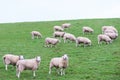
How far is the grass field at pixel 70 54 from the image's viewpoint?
2584 centimetres

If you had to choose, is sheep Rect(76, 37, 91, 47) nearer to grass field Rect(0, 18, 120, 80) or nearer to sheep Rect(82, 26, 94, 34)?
grass field Rect(0, 18, 120, 80)

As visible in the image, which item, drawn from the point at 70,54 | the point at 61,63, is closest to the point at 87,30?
the point at 70,54

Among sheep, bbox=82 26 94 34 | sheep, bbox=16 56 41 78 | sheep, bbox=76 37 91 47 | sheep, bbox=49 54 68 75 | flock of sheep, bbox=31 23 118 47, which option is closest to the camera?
sheep, bbox=16 56 41 78

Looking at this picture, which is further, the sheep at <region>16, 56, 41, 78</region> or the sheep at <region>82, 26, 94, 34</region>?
the sheep at <region>82, 26, 94, 34</region>

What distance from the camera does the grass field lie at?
84.8ft

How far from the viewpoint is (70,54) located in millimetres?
34000

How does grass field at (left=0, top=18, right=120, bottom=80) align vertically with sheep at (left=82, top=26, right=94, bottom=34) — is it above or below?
below

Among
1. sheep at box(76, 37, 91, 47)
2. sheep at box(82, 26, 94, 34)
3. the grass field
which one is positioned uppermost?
sheep at box(82, 26, 94, 34)

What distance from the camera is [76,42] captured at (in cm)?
3778

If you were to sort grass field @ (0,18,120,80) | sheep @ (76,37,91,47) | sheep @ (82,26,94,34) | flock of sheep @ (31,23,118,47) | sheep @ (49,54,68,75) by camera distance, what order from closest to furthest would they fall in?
sheep @ (49,54,68,75)
grass field @ (0,18,120,80)
sheep @ (76,37,91,47)
flock of sheep @ (31,23,118,47)
sheep @ (82,26,94,34)

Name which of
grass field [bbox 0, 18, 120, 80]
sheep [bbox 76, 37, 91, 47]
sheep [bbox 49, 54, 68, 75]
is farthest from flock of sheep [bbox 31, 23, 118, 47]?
sheep [bbox 49, 54, 68, 75]

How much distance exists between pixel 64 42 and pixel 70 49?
12.6ft

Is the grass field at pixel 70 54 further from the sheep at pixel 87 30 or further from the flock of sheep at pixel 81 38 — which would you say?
the sheep at pixel 87 30

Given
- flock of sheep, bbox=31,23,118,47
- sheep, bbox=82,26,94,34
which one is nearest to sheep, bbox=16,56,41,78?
flock of sheep, bbox=31,23,118,47
